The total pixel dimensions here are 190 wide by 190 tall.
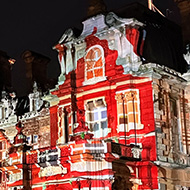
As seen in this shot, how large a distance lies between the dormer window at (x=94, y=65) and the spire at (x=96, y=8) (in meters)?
3.06

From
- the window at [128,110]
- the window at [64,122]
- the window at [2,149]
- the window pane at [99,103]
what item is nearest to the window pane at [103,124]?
the window pane at [99,103]

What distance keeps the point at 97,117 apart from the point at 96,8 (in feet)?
22.2

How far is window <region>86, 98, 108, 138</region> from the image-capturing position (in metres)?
28.1

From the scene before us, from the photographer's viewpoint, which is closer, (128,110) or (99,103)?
(128,110)

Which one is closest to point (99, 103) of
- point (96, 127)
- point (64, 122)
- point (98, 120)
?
point (98, 120)

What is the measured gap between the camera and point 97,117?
28578 millimetres

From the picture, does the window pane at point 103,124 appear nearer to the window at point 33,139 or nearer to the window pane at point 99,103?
the window pane at point 99,103

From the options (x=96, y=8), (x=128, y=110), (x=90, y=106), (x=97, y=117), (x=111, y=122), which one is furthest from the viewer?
(x=96, y=8)

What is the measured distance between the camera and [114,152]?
24.7 metres

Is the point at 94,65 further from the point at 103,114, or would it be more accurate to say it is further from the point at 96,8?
the point at 96,8

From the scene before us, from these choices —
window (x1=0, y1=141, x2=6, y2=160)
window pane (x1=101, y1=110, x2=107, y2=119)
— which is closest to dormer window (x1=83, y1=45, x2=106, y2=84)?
window pane (x1=101, y1=110, x2=107, y2=119)

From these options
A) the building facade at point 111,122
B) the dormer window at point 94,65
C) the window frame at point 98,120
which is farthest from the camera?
the dormer window at point 94,65

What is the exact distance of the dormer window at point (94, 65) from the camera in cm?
2839

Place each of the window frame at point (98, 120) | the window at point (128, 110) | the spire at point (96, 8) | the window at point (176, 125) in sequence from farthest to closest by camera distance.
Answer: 1. the spire at point (96, 8)
2. the window frame at point (98, 120)
3. the window at point (176, 125)
4. the window at point (128, 110)
